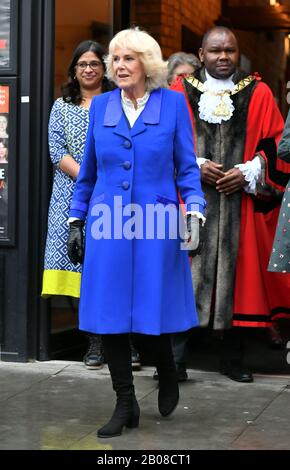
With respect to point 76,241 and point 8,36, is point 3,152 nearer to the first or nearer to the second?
point 8,36

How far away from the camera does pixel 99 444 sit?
15.6ft

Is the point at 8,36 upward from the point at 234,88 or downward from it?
upward

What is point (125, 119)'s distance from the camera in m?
5.04

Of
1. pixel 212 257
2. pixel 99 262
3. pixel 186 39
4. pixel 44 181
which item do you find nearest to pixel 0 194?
pixel 44 181

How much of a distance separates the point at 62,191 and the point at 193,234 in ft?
5.70

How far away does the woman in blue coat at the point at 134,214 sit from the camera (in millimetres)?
4910

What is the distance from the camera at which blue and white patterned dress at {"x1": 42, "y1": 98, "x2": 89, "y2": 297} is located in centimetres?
642

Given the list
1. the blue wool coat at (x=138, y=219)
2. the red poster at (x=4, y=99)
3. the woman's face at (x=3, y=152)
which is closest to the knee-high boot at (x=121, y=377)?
the blue wool coat at (x=138, y=219)

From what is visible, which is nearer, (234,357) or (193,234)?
(193,234)

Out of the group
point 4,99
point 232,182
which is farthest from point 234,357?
point 4,99

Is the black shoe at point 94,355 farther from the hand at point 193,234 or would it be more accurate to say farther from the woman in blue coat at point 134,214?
the hand at point 193,234

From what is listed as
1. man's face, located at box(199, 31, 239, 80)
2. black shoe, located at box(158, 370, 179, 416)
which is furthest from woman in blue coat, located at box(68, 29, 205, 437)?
man's face, located at box(199, 31, 239, 80)

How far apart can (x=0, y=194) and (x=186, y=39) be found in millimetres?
3360

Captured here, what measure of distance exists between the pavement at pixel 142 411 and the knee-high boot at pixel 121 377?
0.09 m
